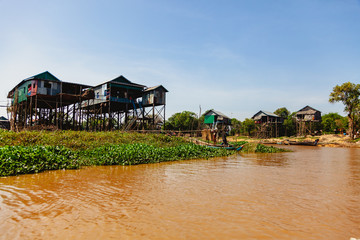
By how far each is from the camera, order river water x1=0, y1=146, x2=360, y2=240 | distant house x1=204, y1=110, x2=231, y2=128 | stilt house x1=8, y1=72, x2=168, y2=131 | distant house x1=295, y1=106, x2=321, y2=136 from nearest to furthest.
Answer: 1. river water x1=0, y1=146, x2=360, y2=240
2. stilt house x1=8, y1=72, x2=168, y2=131
3. distant house x1=204, y1=110, x2=231, y2=128
4. distant house x1=295, y1=106, x2=321, y2=136

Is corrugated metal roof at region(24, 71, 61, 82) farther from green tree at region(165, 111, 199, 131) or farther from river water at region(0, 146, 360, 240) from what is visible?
green tree at region(165, 111, 199, 131)

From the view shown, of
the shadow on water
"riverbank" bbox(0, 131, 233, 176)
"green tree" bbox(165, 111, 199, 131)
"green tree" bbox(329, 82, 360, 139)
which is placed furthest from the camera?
"green tree" bbox(165, 111, 199, 131)

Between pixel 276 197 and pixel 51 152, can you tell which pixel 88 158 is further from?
pixel 276 197

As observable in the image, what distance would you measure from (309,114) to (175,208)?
42757 millimetres

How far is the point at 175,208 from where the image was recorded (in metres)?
4.98

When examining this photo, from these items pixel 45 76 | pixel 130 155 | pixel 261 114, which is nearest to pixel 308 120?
pixel 261 114

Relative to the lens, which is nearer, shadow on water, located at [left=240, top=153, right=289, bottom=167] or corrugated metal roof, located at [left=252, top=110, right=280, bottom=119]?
shadow on water, located at [left=240, top=153, right=289, bottom=167]

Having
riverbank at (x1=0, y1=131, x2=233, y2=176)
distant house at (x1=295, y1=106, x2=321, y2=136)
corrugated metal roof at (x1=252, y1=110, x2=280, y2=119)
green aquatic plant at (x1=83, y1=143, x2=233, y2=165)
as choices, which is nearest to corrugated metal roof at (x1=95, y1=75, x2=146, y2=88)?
riverbank at (x1=0, y1=131, x2=233, y2=176)

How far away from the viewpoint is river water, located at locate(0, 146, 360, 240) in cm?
382

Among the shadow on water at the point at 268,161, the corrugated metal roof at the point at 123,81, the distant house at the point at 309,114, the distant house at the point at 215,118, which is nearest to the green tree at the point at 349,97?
the distant house at the point at 309,114

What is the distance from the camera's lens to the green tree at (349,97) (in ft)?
99.5

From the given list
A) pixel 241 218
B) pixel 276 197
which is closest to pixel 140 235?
pixel 241 218

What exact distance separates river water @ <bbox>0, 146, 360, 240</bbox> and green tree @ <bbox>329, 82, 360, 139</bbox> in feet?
93.8

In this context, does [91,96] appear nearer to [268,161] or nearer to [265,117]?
[268,161]
